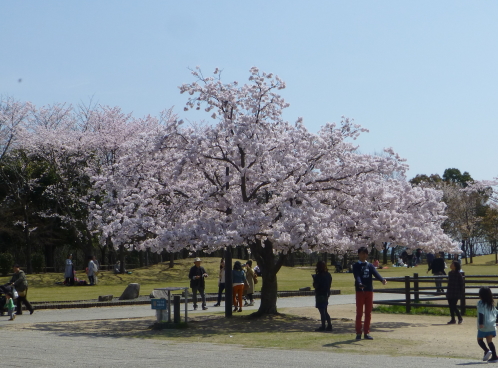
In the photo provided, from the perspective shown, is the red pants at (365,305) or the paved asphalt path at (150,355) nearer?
the paved asphalt path at (150,355)

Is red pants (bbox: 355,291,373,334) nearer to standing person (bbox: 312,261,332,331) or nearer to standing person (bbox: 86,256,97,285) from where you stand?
standing person (bbox: 312,261,332,331)

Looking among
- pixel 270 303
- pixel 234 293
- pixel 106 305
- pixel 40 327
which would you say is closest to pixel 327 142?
pixel 270 303

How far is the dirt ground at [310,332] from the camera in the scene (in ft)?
40.8

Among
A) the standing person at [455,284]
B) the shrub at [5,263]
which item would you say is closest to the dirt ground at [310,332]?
the standing person at [455,284]

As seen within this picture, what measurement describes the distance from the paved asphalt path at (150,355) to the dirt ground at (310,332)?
2.67 feet

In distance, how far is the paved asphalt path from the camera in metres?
10.1

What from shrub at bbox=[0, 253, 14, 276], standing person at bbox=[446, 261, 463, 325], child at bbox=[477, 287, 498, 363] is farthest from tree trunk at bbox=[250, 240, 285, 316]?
shrub at bbox=[0, 253, 14, 276]

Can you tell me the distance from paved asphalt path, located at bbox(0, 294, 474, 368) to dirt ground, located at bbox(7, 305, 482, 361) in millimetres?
814

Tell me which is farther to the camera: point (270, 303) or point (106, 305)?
point (106, 305)

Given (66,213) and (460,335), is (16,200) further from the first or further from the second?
(460,335)

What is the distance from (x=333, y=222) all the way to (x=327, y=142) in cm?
223

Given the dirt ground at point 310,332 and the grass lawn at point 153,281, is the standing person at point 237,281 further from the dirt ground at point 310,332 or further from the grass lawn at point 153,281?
the grass lawn at point 153,281

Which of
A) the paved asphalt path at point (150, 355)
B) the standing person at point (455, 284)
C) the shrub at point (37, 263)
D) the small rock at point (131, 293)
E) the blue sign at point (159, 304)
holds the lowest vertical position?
the paved asphalt path at point (150, 355)

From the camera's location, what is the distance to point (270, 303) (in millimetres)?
18359
